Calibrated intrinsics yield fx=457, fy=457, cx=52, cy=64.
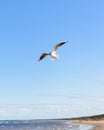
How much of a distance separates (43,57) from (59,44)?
114cm

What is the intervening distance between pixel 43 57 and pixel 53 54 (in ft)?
1.90

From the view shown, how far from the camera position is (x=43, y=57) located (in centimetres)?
2519

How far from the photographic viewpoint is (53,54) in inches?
989

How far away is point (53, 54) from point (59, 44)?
2.10 feet

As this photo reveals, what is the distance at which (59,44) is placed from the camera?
25.1 meters
